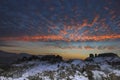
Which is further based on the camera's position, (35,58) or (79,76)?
(35,58)

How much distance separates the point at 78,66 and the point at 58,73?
13085 millimetres

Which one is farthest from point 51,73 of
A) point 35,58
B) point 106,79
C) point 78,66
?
point 35,58

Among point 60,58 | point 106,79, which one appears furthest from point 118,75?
point 60,58

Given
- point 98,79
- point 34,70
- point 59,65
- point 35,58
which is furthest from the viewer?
point 35,58

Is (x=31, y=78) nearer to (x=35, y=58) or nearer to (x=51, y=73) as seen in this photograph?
(x=51, y=73)

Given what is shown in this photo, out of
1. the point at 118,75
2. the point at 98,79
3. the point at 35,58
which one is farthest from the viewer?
the point at 35,58

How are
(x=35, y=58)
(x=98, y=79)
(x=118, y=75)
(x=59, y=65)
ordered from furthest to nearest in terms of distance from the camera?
1. (x=35, y=58)
2. (x=59, y=65)
3. (x=118, y=75)
4. (x=98, y=79)

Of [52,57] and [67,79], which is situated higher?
[52,57]

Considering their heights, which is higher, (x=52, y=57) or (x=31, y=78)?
(x=52, y=57)

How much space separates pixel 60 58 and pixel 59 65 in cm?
5052

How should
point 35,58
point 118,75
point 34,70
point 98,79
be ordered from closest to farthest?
point 98,79 → point 118,75 → point 34,70 → point 35,58

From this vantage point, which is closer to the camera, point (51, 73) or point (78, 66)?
point (51, 73)

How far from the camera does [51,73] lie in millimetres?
86250

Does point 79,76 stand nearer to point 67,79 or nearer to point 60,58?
point 67,79
